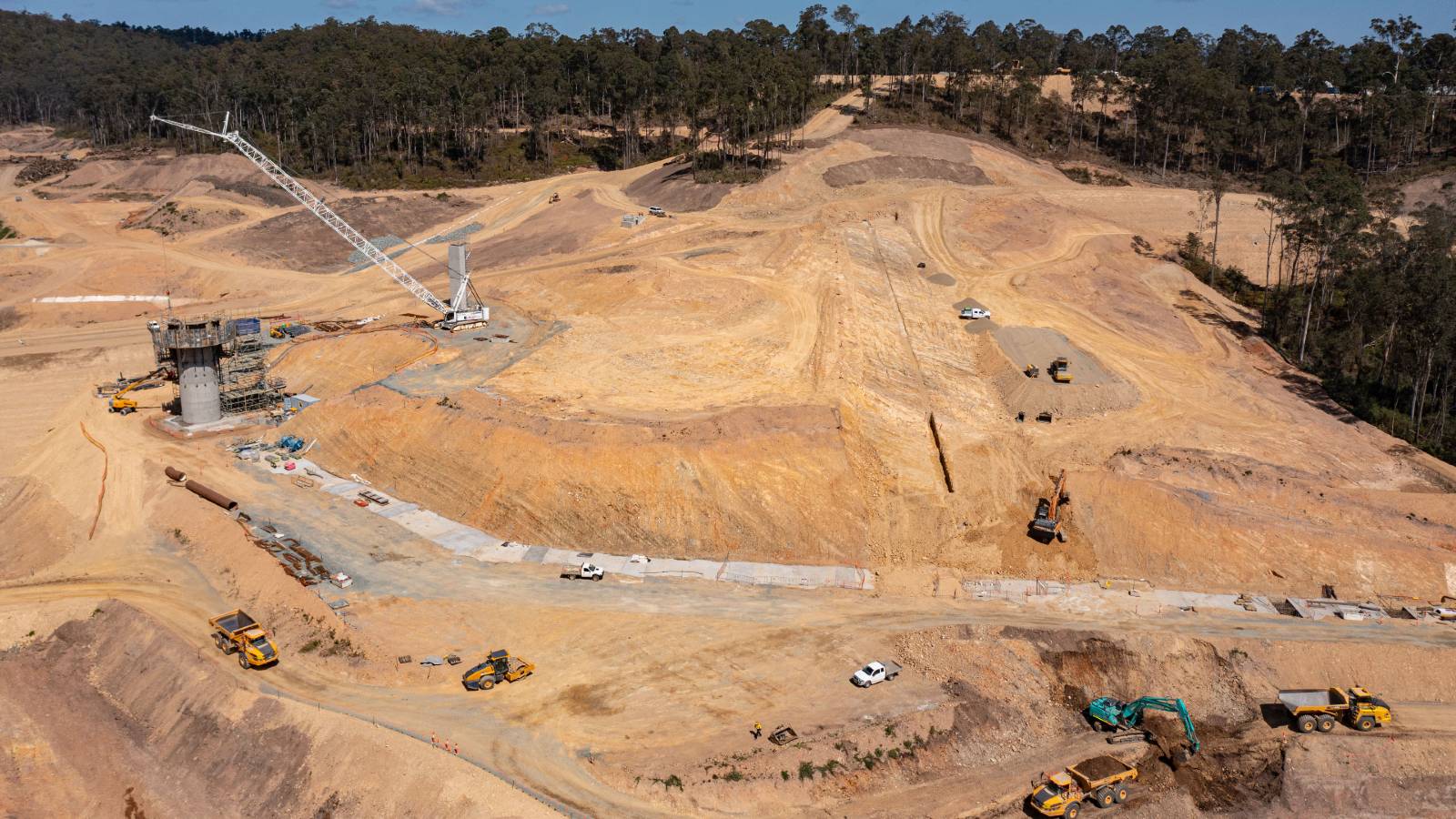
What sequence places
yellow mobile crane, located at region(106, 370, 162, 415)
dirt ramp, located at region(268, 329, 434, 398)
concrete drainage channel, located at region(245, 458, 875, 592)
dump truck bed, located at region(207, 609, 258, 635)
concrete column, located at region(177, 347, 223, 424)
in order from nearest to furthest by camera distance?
dump truck bed, located at region(207, 609, 258, 635) → concrete drainage channel, located at region(245, 458, 875, 592) → concrete column, located at region(177, 347, 223, 424) → yellow mobile crane, located at region(106, 370, 162, 415) → dirt ramp, located at region(268, 329, 434, 398)

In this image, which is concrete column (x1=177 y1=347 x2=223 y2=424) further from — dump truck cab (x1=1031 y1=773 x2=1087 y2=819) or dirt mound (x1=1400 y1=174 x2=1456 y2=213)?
dirt mound (x1=1400 y1=174 x2=1456 y2=213)

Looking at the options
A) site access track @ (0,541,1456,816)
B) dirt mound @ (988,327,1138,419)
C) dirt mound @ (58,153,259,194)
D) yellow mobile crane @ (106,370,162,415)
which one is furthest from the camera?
dirt mound @ (58,153,259,194)

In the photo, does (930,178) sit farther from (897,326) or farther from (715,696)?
(715,696)

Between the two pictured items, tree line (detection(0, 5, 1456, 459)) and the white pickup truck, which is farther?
tree line (detection(0, 5, 1456, 459))

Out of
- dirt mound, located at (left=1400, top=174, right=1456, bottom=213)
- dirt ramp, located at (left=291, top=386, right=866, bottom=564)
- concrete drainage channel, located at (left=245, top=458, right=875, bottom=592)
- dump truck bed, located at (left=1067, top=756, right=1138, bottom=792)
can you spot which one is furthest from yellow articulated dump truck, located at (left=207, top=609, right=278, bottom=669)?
dirt mound, located at (left=1400, top=174, right=1456, bottom=213)

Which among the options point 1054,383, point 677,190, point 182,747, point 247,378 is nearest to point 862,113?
point 677,190

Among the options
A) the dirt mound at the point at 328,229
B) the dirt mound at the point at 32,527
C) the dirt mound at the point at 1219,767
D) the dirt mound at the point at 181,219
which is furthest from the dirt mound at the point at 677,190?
the dirt mound at the point at 1219,767

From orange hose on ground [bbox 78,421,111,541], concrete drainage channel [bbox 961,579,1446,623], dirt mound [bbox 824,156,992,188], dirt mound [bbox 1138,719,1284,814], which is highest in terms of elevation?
dirt mound [bbox 824,156,992,188]

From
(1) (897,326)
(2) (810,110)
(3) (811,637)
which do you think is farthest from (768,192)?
(3) (811,637)
